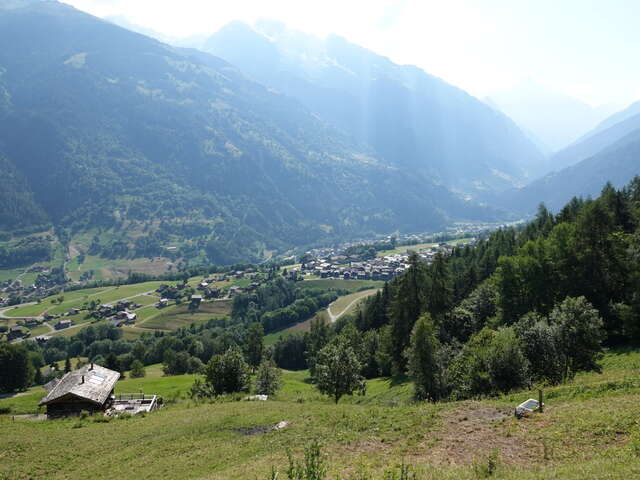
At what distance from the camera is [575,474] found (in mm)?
14602

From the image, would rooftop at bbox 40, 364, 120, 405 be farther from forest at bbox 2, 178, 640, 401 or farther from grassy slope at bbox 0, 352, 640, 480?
forest at bbox 2, 178, 640, 401

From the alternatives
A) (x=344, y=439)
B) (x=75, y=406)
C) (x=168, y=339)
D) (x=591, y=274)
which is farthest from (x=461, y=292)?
(x=168, y=339)

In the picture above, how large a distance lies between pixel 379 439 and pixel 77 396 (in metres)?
42.6

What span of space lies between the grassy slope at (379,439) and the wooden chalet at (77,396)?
8.62 meters

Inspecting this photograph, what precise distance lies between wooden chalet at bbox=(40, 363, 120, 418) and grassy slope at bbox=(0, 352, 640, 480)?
8624 millimetres

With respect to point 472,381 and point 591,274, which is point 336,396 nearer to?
point 472,381

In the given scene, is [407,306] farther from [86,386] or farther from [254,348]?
[254,348]

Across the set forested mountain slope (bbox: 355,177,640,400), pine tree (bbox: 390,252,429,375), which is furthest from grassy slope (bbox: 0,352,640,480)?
pine tree (bbox: 390,252,429,375)

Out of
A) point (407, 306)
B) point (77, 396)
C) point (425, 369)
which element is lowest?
point (77, 396)

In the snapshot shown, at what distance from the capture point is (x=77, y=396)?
4875 cm

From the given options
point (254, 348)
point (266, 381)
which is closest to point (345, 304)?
point (254, 348)

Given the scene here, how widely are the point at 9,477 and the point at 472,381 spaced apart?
115ft

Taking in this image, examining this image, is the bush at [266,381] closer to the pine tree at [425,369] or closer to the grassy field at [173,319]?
the pine tree at [425,369]

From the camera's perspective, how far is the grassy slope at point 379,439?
17672 millimetres
